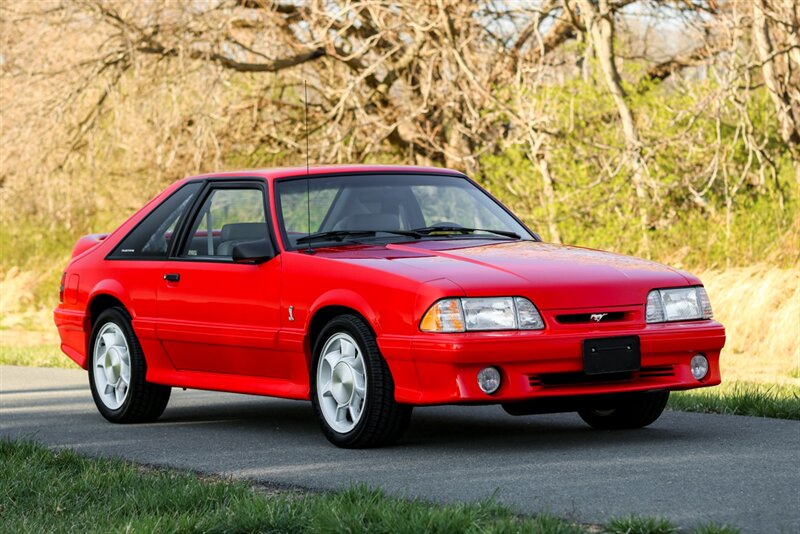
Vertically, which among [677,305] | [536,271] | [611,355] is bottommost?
[611,355]

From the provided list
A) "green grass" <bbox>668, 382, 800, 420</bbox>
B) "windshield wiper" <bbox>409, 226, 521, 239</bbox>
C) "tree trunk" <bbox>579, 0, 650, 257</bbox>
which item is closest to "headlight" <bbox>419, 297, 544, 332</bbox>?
"windshield wiper" <bbox>409, 226, 521, 239</bbox>

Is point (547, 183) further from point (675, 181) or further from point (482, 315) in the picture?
point (482, 315)

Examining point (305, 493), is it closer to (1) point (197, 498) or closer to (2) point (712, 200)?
(1) point (197, 498)

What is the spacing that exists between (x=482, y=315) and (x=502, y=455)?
76 centimetres

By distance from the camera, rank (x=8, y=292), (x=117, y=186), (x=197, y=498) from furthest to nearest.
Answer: (x=8, y=292), (x=117, y=186), (x=197, y=498)

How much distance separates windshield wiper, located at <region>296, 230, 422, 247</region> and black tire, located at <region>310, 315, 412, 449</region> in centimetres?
74

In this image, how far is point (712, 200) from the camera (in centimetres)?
1736

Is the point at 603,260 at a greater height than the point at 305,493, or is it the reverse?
the point at 603,260

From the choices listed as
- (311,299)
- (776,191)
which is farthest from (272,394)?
(776,191)

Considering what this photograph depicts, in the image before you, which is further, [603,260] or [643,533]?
[603,260]

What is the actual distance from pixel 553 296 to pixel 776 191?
10.1 meters

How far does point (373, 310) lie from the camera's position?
7711 mm

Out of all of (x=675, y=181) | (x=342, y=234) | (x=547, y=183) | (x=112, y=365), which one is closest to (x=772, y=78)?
(x=675, y=181)

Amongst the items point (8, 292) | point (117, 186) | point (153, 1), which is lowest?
point (8, 292)
